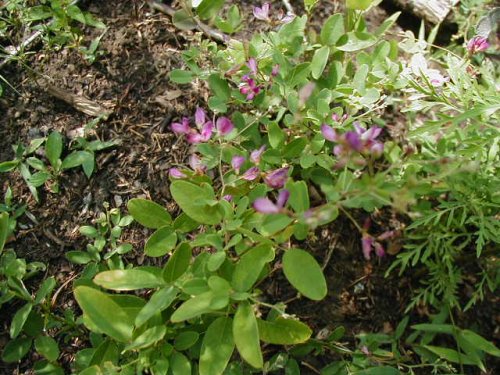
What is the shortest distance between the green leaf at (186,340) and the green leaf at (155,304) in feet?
0.46

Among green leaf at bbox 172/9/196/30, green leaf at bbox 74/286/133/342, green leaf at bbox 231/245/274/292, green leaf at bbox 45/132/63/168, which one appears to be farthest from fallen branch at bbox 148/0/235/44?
green leaf at bbox 74/286/133/342

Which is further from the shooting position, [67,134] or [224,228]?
[67,134]

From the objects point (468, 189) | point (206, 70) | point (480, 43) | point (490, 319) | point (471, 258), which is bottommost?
point (490, 319)

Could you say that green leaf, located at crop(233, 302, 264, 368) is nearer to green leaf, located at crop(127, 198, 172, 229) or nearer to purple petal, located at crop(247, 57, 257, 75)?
green leaf, located at crop(127, 198, 172, 229)

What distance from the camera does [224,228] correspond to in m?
1.38

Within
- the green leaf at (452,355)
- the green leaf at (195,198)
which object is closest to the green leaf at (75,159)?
the green leaf at (195,198)

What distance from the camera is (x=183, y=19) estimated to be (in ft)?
5.79

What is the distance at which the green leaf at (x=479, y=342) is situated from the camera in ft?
5.77

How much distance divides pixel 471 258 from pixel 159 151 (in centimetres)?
120

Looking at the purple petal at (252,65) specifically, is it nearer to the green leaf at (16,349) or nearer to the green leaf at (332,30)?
the green leaf at (332,30)

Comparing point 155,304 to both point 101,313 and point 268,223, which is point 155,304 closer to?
point 101,313

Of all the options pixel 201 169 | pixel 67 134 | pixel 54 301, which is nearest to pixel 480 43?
pixel 201 169

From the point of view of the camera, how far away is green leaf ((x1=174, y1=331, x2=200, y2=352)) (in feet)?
4.83

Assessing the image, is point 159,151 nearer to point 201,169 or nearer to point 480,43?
point 201,169
